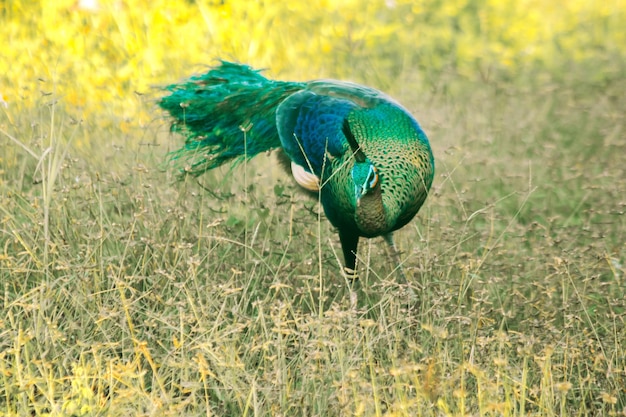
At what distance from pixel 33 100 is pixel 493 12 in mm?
3574

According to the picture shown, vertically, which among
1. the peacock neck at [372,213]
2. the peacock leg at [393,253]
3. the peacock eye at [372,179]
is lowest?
the peacock leg at [393,253]

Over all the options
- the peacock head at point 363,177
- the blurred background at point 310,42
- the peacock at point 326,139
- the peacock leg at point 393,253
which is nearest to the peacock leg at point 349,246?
the peacock at point 326,139

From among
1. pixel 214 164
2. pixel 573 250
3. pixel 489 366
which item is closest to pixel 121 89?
pixel 214 164

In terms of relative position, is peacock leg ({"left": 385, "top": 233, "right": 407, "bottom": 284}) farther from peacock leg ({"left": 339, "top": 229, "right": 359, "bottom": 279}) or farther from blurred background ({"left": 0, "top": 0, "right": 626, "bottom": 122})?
blurred background ({"left": 0, "top": 0, "right": 626, "bottom": 122})

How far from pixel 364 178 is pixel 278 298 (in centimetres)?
60

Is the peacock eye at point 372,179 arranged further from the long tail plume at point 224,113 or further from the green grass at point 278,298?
the long tail plume at point 224,113

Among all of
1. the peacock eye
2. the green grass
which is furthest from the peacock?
the green grass

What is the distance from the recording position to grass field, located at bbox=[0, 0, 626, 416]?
273cm

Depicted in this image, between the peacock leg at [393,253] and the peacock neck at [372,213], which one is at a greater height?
the peacock neck at [372,213]

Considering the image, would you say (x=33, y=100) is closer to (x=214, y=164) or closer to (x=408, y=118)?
(x=214, y=164)

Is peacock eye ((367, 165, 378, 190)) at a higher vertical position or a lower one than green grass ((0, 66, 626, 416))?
higher

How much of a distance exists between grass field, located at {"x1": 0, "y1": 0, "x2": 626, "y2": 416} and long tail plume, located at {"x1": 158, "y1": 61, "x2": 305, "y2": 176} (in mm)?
200

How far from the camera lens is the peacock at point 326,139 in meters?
3.51

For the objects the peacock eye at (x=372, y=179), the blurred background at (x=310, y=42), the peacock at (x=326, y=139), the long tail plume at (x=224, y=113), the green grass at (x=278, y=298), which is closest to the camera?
the green grass at (x=278, y=298)
